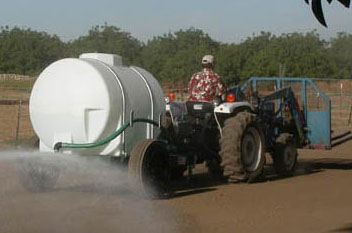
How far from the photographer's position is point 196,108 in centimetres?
1167

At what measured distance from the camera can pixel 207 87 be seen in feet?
38.6

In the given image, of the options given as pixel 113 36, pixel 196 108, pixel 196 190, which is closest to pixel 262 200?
pixel 196 190

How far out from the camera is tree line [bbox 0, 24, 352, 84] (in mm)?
59906

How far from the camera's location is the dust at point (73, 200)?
7.92 metres

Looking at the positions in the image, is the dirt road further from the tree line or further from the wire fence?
the tree line

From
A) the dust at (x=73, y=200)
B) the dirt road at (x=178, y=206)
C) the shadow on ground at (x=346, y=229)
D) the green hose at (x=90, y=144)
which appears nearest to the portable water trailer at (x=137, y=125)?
the green hose at (x=90, y=144)

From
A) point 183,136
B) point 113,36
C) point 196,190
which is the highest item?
point 113,36

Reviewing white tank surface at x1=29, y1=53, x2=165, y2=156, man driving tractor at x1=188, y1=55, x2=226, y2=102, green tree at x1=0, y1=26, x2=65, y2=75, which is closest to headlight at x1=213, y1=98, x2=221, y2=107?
man driving tractor at x1=188, y1=55, x2=226, y2=102

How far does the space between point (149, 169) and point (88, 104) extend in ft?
3.94

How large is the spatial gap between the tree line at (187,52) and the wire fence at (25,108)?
16.6 meters

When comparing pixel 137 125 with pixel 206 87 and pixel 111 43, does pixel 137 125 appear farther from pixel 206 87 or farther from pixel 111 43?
pixel 111 43

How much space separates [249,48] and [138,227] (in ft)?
198

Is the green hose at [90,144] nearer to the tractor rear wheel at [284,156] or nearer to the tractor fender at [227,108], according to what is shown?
the tractor fender at [227,108]

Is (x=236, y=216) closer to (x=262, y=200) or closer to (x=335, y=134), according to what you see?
(x=262, y=200)
